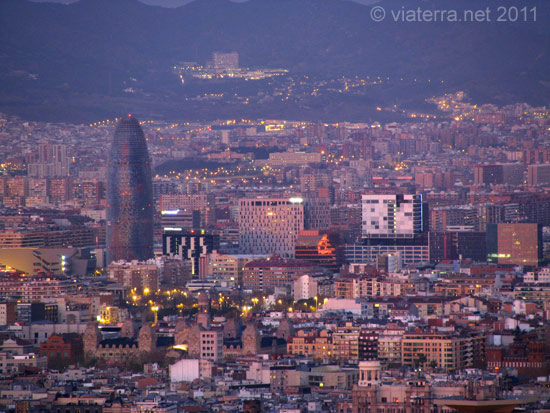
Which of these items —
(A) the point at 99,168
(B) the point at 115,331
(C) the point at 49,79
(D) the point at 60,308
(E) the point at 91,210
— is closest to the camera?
(B) the point at 115,331

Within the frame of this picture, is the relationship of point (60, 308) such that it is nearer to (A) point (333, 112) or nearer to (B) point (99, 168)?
(B) point (99, 168)

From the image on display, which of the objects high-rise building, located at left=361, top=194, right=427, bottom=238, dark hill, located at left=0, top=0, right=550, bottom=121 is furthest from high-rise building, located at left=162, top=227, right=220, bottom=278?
dark hill, located at left=0, top=0, right=550, bottom=121

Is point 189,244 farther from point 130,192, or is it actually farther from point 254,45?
point 254,45

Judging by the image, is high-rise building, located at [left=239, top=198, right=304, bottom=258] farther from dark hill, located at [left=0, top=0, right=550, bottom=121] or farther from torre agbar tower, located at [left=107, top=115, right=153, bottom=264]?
dark hill, located at [left=0, top=0, right=550, bottom=121]

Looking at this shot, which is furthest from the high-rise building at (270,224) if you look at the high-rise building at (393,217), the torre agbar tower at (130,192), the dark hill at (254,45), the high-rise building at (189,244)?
the dark hill at (254,45)

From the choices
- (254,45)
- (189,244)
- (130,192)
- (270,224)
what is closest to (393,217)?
(270,224)

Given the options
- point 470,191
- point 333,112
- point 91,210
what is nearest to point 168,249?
point 91,210
